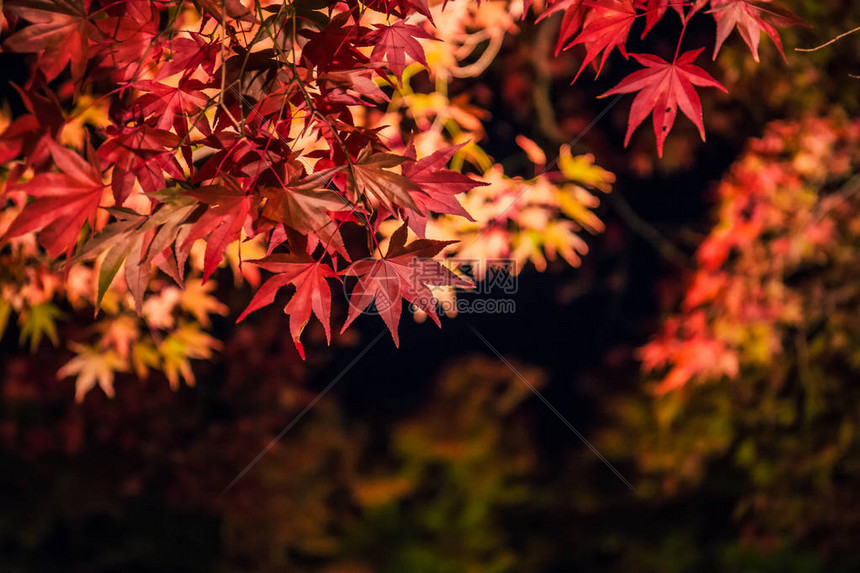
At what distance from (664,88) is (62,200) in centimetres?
86

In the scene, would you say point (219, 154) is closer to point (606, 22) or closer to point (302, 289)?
point (302, 289)

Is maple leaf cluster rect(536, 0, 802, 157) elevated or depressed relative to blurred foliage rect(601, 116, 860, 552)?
elevated

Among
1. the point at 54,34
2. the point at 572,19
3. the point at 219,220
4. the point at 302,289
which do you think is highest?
the point at 572,19

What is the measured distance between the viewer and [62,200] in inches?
32.3

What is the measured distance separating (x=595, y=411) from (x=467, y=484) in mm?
1071

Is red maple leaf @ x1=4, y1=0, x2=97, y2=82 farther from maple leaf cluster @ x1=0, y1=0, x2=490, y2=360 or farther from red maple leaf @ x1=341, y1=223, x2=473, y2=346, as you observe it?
red maple leaf @ x1=341, y1=223, x2=473, y2=346

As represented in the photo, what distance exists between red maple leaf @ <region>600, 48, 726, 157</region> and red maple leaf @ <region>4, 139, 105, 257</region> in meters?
0.75

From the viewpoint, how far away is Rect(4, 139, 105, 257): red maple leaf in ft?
2.60

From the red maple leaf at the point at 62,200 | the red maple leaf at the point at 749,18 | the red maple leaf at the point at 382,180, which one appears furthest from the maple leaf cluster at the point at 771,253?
the red maple leaf at the point at 62,200

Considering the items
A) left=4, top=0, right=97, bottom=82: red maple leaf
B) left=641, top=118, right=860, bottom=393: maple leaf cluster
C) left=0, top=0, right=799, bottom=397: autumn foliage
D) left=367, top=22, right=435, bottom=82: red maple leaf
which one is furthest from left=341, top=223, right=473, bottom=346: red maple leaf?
left=641, top=118, right=860, bottom=393: maple leaf cluster

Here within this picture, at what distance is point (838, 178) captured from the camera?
3439 mm

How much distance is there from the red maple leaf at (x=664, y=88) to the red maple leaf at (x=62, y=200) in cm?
75

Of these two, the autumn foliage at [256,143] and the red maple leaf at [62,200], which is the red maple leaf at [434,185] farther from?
the red maple leaf at [62,200]

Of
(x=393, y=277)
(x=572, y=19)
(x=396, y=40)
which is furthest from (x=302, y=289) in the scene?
(x=572, y=19)
